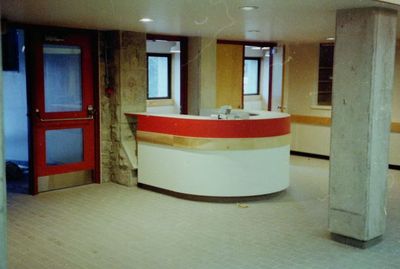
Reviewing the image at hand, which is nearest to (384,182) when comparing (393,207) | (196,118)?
(393,207)

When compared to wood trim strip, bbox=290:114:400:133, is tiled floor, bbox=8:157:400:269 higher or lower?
lower

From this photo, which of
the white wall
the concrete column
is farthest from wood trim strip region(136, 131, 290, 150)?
the white wall

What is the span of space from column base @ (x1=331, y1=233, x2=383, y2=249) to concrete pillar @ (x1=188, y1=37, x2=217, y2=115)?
4.02 meters

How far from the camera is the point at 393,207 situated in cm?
619

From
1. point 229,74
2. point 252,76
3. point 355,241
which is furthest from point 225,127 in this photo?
point 252,76

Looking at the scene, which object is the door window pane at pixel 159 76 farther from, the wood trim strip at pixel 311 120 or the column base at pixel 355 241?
the column base at pixel 355 241

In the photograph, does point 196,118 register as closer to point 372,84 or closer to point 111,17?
point 111,17

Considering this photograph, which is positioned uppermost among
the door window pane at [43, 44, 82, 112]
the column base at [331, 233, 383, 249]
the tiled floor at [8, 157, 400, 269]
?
the door window pane at [43, 44, 82, 112]

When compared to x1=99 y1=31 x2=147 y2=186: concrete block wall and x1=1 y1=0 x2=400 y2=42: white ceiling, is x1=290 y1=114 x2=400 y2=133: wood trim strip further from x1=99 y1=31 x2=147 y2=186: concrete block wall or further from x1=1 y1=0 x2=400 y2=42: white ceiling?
x1=99 y1=31 x2=147 y2=186: concrete block wall

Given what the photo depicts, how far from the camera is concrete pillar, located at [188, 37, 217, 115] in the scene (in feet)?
27.2

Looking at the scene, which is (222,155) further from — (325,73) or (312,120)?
(325,73)

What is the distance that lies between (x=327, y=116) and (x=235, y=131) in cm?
393

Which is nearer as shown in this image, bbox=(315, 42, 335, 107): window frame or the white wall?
the white wall

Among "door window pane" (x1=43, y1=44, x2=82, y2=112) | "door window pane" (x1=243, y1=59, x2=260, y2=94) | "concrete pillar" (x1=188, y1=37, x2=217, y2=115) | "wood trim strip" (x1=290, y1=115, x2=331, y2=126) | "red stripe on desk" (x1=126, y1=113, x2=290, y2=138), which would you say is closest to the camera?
"red stripe on desk" (x1=126, y1=113, x2=290, y2=138)
